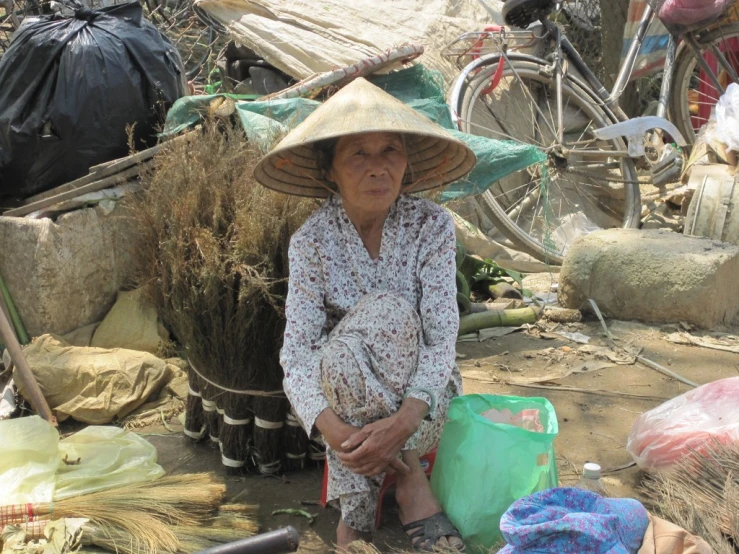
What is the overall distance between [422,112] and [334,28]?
1.24 metres

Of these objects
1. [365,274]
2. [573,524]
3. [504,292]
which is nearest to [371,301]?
[365,274]

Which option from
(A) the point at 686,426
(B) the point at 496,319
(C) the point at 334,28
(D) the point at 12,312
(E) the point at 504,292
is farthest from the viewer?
(C) the point at 334,28

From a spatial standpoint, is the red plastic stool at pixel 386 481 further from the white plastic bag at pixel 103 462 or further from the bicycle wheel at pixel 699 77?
the bicycle wheel at pixel 699 77

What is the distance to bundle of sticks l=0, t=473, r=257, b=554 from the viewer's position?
2115 mm

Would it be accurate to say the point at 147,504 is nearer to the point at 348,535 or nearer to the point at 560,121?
the point at 348,535

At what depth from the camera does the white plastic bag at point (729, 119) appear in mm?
4469

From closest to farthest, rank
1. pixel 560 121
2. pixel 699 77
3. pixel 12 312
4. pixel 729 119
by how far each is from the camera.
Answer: pixel 12 312 < pixel 729 119 < pixel 560 121 < pixel 699 77

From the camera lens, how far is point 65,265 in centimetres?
330

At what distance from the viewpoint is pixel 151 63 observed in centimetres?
361

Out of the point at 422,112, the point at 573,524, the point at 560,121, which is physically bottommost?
the point at 573,524

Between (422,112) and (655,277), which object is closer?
(655,277)

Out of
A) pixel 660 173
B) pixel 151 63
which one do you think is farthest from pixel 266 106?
pixel 660 173

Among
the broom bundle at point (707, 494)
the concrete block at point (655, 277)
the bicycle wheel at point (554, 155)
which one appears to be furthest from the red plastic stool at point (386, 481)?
the bicycle wheel at point (554, 155)

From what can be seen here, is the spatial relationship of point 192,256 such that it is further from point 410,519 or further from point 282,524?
point 410,519
